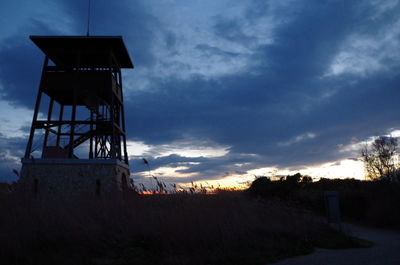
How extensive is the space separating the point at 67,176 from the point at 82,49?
8416 mm

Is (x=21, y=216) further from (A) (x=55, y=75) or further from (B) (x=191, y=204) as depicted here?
(A) (x=55, y=75)

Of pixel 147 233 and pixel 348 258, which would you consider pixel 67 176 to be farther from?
pixel 348 258

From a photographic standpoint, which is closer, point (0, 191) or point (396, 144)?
point (0, 191)

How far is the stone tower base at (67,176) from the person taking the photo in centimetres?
1720

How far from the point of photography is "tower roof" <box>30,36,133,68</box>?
64.2 ft

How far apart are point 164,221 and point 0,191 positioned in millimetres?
6406

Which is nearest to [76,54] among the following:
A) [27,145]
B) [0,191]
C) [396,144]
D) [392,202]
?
[27,145]

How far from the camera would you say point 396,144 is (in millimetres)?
26078

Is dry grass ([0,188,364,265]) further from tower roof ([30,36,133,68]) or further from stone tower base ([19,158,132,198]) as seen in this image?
tower roof ([30,36,133,68])

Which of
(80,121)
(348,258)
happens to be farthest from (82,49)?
(348,258)

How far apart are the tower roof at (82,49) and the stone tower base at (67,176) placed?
6.48 meters

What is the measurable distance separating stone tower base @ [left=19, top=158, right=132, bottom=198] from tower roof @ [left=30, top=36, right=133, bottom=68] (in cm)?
648

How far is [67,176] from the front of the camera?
17375 millimetres

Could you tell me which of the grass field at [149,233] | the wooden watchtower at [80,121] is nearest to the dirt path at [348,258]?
the grass field at [149,233]
